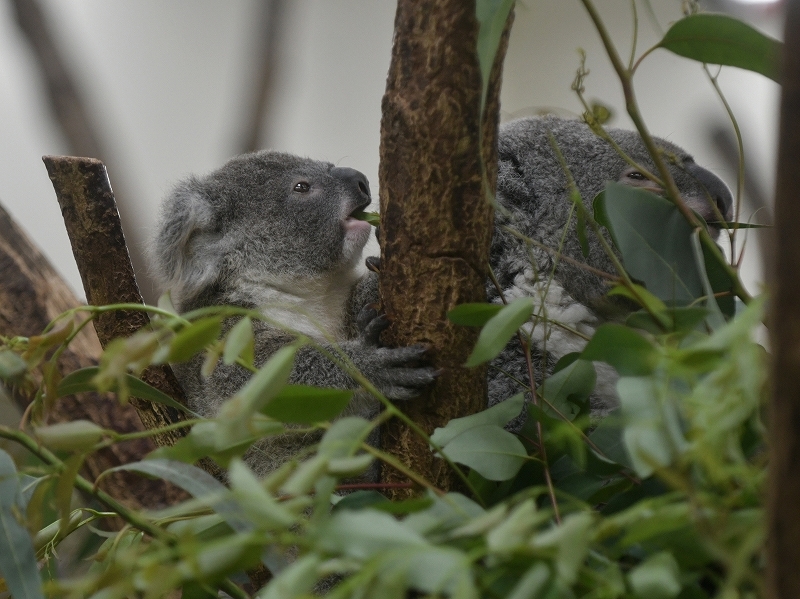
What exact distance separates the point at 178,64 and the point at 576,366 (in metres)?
4.31

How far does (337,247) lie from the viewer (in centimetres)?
224

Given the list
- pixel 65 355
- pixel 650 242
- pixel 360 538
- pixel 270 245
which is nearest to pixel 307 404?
pixel 360 538

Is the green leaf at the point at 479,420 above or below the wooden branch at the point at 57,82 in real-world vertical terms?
below

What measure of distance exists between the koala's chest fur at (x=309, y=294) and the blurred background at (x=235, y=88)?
1.60m

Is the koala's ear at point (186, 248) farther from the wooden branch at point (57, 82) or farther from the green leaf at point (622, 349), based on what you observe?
the wooden branch at point (57, 82)

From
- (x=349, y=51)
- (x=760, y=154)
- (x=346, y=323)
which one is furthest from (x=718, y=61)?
(x=349, y=51)

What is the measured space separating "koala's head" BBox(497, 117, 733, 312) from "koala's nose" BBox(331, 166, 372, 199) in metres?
0.43

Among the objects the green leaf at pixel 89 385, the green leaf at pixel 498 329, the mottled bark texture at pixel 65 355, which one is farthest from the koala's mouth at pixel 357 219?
the green leaf at pixel 498 329

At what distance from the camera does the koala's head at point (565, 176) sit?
79.6 inches

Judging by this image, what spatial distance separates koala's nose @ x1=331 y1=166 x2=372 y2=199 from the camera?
2312mm

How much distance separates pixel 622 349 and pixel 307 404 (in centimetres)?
37

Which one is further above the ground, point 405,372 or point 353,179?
point 353,179

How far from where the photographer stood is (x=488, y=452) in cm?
107

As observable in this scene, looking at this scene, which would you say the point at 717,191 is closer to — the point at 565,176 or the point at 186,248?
the point at 565,176
